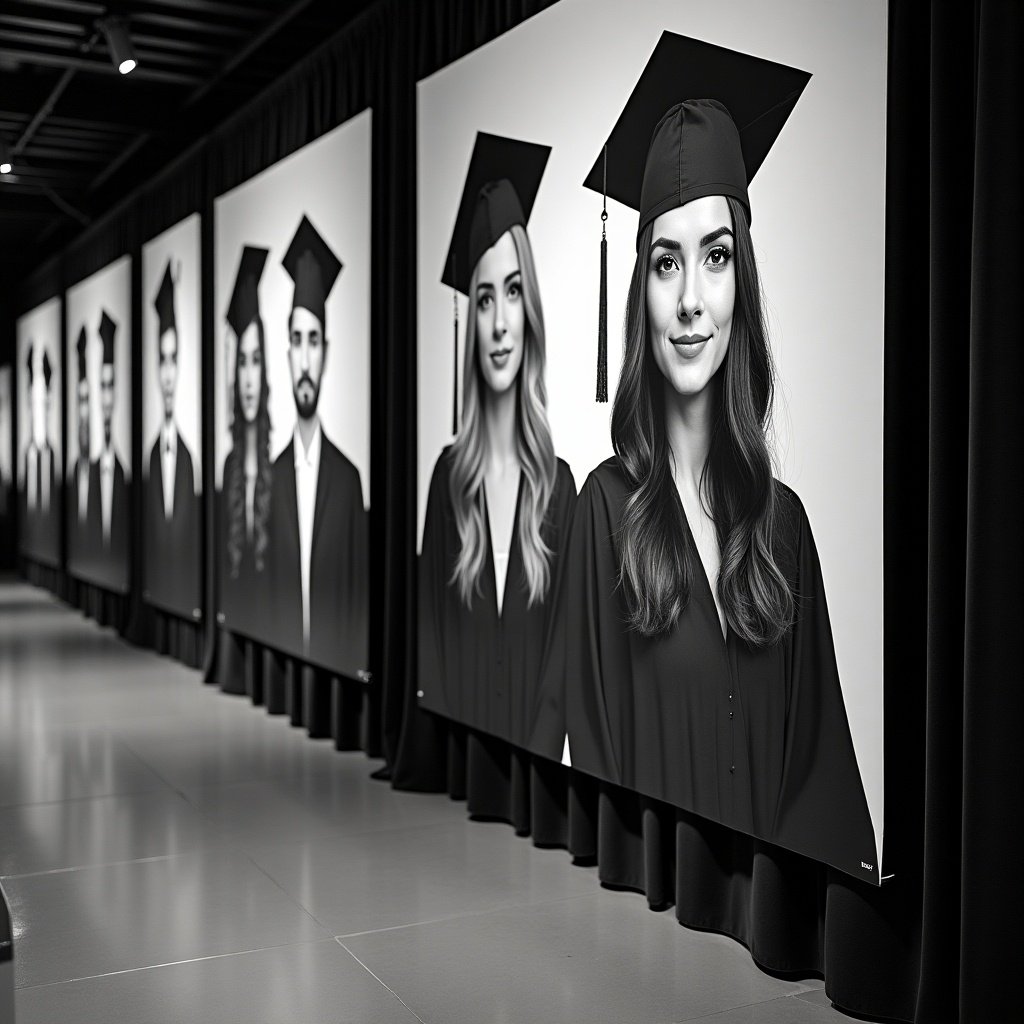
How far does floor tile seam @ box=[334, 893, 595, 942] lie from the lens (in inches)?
150

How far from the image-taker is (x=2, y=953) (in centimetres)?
230

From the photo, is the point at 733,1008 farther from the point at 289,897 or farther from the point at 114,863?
the point at 114,863

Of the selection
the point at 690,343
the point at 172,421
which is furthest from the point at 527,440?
the point at 172,421

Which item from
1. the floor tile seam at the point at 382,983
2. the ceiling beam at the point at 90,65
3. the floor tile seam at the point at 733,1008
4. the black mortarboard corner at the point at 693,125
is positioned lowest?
the floor tile seam at the point at 382,983

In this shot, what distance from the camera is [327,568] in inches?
253

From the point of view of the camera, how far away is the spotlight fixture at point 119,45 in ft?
21.1

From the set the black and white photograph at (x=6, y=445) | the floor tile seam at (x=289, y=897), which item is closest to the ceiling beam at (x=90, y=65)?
the floor tile seam at (x=289, y=897)

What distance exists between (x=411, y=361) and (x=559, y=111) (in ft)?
5.26

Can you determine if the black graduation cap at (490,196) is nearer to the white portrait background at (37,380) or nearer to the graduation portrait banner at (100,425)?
the graduation portrait banner at (100,425)

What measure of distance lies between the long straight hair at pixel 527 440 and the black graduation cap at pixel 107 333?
6815 millimetres

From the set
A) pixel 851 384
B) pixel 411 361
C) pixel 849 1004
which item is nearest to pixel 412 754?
pixel 411 361

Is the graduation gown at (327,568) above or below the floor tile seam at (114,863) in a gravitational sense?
above

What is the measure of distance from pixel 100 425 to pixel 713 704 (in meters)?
9.02

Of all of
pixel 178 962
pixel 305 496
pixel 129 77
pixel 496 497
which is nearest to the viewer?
pixel 178 962
